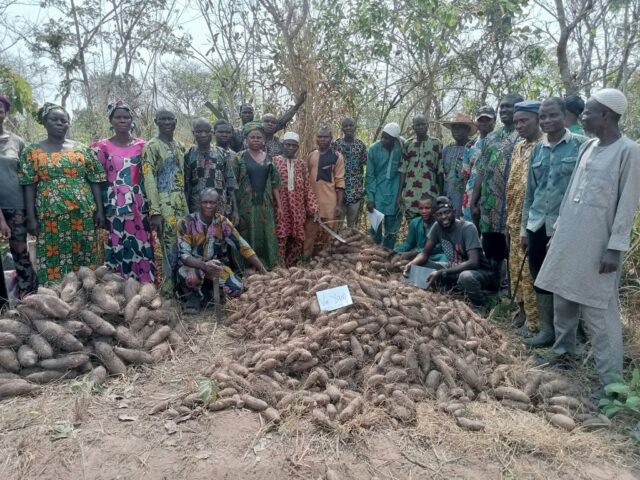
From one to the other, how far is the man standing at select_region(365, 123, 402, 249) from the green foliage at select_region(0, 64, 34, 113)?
4.68m

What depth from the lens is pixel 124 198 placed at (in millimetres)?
4699

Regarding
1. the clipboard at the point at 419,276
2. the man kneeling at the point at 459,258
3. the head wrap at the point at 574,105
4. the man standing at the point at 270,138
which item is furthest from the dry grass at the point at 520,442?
the man standing at the point at 270,138

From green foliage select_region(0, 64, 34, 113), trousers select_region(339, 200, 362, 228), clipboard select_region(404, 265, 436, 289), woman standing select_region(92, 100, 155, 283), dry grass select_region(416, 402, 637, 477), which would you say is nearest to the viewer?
dry grass select_region(416, 402, 637, 477)

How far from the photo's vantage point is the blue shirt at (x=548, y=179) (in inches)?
152

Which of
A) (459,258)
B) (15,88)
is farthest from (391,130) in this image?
(15,88)

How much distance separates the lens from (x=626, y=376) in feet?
12.3

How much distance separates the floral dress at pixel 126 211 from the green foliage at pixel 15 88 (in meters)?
2.61

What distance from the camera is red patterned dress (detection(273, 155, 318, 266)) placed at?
583 cm

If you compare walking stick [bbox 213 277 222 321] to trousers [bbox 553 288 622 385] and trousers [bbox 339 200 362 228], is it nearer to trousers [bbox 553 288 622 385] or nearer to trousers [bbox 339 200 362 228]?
trousers [bbox 339 200 362 228]

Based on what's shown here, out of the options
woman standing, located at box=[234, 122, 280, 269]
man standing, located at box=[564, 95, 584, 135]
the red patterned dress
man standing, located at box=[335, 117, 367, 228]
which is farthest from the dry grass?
man standing, located at box=[335, 117, 367, 228]

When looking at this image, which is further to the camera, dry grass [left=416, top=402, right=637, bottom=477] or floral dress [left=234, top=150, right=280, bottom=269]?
floral dress [left=234, top=150, right=280, bottom=269]

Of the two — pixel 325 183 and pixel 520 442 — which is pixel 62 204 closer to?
pixel 325 183

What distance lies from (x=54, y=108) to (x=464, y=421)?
4.26 meters

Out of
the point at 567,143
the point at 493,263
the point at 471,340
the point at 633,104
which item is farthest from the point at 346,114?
the point at 633,104
